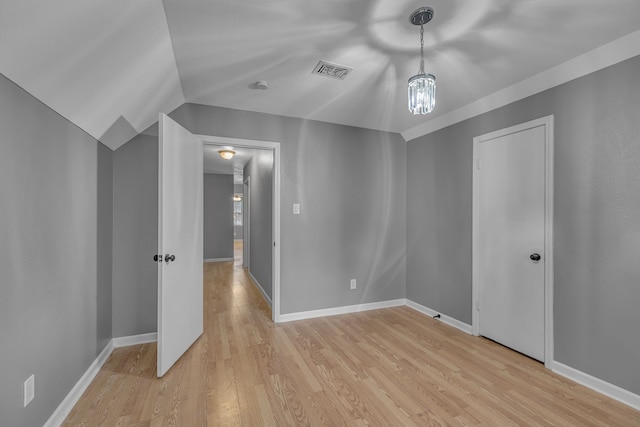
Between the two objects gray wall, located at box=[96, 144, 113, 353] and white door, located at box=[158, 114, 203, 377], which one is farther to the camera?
gray wall, located at box=[96, 144, 113, 353]

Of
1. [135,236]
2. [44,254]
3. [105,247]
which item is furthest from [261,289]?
[44,254]

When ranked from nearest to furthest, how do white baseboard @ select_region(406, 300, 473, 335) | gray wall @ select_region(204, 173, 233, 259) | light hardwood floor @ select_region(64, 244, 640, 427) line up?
light hardwood floor @ select_region(64, 244, 640, 427)
white baseboard @ select_region(406, 300, 473, 335)
gray wall @ select_region(204, 173, 233, 259)

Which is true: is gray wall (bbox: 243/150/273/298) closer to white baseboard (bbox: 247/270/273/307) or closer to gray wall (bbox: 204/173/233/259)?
white baseboard (bbox: 247/270/273/307)

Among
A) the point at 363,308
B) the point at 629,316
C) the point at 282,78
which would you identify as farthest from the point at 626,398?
the point at 282,78

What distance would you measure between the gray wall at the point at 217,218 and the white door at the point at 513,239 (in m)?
6.31

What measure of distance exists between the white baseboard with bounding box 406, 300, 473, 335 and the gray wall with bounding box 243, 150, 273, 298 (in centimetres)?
189

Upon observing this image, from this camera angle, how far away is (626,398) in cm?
188

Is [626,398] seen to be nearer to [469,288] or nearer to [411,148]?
[469,288]

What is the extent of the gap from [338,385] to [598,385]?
1.83 metres

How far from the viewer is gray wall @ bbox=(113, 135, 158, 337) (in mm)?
2672

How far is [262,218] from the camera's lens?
4.67 meters

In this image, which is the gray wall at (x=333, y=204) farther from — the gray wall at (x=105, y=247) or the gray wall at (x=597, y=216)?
the gray wall at (x=597, y=216)

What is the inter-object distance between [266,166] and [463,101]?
8.75 ft

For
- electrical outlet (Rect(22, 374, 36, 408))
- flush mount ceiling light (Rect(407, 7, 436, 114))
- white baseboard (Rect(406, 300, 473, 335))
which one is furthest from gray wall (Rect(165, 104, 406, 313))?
electrical outlet (Rect(22, 374, 36, 408))
